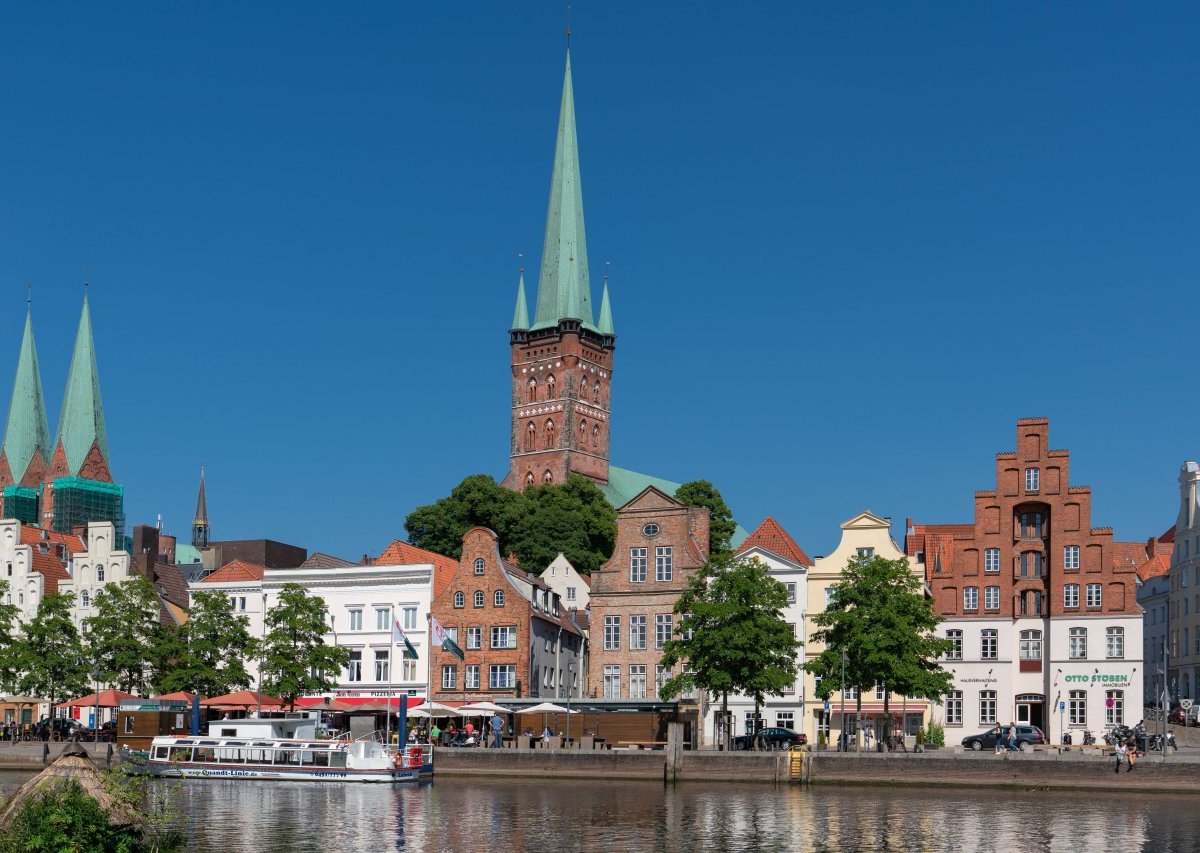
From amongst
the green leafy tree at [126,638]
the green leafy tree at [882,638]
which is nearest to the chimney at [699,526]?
the green leafy tree at [882,638]

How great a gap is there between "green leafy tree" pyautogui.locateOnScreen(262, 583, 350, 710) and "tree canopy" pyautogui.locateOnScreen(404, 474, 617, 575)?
4431 centimetres

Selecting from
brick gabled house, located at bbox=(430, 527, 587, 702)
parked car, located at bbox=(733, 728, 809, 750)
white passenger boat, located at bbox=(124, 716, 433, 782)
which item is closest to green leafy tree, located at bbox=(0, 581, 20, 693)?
white passenger boat, located at bbox=(124, 716, 433, 782)

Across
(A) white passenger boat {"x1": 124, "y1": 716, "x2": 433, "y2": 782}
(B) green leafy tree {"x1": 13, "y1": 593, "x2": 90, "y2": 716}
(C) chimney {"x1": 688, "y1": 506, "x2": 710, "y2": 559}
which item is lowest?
(A) white passenger boat {"x1": 124, "y1": 716, "x2": 433, "y2": 782}

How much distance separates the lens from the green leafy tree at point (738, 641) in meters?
84.2

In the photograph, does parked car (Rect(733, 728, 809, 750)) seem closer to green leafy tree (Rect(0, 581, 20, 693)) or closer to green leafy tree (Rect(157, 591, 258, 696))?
green leafy tree (Rect(157, 591, 258, 696))

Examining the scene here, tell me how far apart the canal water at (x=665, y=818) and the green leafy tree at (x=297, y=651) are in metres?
15.2

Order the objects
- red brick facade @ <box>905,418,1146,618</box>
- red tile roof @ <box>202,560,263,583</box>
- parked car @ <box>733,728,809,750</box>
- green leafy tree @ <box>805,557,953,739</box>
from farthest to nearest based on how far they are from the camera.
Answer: red tile roof @ <box>202,560,263,583</box>
red brick facade @ <box>905,418,1146,618</box>
parked car @ <box>733,728,809,750</box>
green leafy tree @ <box>805,557,953,739</box>

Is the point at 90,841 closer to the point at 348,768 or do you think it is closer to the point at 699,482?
the point at 348,768

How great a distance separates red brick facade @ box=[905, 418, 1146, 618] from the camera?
96.9 meters

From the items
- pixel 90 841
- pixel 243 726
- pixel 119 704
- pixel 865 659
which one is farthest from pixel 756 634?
pixel 90 841

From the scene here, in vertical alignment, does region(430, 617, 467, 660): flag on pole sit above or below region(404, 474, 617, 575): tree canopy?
below

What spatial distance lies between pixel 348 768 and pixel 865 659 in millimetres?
25167

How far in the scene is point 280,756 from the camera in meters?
81.5

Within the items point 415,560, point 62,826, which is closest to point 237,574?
point 415,560
